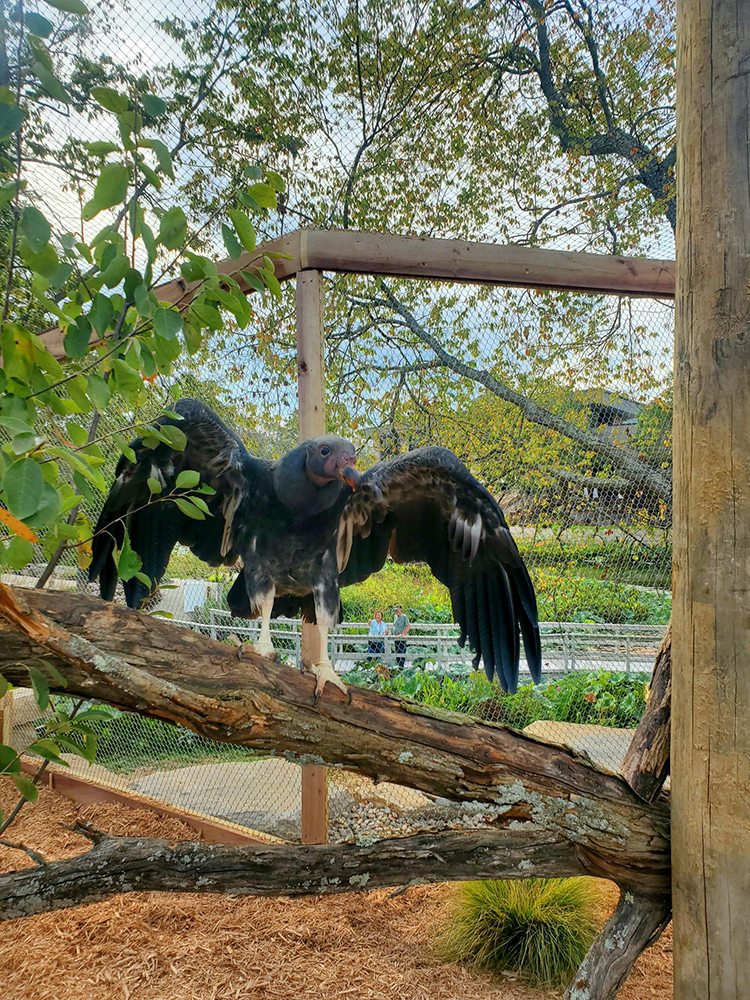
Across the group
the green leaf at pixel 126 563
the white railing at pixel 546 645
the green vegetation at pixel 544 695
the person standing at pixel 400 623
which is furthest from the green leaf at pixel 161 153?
the green vegetation at pixel 544 695

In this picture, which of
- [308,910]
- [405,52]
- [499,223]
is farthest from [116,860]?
[405,52]

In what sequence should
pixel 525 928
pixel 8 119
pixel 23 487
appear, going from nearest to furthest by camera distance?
pixel 23 487 → pixel 8 119 → pixel 525 928

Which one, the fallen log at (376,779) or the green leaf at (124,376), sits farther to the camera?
the fallen log at (376,779)

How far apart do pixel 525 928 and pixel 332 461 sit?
1647 mm

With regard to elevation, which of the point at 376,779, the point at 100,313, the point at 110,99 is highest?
the point at 110,99

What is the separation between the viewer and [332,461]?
1.41 metres

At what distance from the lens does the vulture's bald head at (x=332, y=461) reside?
4.63 ft

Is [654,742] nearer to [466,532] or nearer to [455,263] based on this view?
[466,532]

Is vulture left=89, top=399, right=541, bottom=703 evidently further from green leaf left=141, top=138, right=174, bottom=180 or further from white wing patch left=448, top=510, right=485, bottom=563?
green leaf left=141, top=138, right=174, bottom=180

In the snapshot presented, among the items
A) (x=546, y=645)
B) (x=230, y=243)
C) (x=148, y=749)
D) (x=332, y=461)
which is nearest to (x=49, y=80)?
(x=230, y=243)

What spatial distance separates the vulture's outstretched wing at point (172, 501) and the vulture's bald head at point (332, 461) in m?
0.21

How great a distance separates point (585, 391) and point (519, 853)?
1.70m

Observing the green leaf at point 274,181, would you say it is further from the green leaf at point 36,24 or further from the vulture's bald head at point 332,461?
the vulture's bald head at point 332,461

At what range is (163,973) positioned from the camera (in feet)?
5.69
